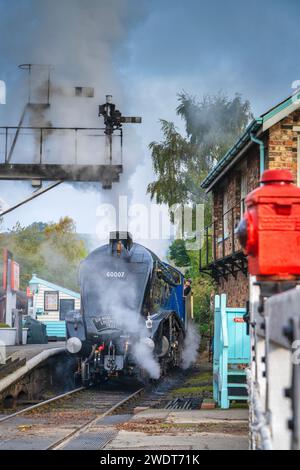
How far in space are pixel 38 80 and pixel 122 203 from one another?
3714 millimetres

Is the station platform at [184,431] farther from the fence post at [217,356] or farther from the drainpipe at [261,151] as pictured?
the drainpipe at [261,151]

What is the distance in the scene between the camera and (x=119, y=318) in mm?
16859

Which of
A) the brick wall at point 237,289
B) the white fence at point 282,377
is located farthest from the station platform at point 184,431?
the brick wall at point 237,289

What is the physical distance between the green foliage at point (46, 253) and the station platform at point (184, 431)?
48676 millimetres

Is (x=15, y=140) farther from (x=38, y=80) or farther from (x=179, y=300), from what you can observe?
(x=179, y=300)

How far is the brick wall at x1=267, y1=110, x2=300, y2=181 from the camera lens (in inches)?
581

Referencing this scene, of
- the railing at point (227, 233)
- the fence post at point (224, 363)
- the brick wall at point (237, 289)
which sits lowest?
the fence post at point (224, 363)

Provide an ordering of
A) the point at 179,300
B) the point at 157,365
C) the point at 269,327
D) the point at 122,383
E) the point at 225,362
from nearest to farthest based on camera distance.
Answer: the point at 269,327 < the point at 225,362 < the point at 157,365 < the point at 122,383 < the point at 179,300

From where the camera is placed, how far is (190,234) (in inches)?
1458

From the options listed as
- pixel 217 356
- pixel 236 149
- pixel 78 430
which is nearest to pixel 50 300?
pixel 236 149

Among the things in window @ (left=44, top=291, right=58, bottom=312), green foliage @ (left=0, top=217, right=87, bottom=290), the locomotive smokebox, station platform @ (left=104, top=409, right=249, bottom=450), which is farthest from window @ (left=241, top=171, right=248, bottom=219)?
green foliage @ (left=0, top=217, right=87, bottom=290)

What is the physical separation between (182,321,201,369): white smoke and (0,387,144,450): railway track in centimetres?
536

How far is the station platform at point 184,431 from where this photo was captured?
25.9 ft

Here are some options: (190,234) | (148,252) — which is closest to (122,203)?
(148,252)
